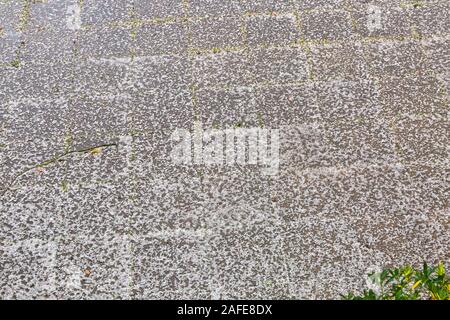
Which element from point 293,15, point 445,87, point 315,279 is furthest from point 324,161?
point 293,15

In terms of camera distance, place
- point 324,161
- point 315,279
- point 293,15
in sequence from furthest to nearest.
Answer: point 293,15, point 324,161, point 315,279

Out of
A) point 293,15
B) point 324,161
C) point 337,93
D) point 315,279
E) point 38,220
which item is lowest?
point 315,279

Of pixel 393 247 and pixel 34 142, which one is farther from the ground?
pixel 34 142

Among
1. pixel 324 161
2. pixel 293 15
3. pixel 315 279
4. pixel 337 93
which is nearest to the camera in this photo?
pixel 315 279

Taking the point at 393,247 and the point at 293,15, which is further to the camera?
the point at 293,15

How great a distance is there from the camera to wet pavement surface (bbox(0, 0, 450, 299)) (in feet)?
8.25

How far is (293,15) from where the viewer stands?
3.67 metres

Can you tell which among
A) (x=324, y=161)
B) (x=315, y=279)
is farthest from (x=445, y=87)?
(x=315, y=279)

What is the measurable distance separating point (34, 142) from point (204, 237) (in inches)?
38.2

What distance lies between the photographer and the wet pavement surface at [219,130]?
2.51 meters

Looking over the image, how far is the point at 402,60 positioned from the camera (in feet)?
11.0

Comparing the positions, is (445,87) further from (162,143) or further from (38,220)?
(38,220)

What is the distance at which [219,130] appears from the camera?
3018mm

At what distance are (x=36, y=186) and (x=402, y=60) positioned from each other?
1.93m
